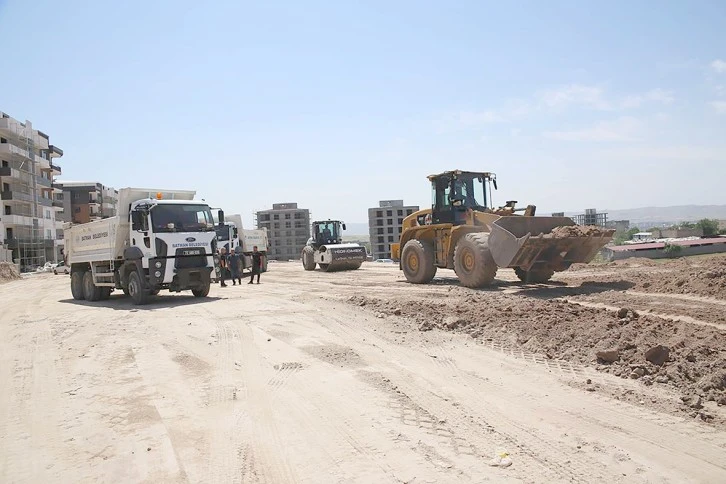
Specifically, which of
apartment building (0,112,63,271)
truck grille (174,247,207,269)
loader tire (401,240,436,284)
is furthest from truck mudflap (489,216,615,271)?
apartment building (0,112,63,271)

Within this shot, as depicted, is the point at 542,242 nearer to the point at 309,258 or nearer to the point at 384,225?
the point at 309,258

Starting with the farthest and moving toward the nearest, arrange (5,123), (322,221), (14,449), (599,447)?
1. (5,123)
2. (322,221)
3. (14,449)
4. (599,447)

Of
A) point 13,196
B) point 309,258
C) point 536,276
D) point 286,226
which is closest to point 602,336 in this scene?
point 536,276

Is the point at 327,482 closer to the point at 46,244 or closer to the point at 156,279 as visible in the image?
the point at 156,279

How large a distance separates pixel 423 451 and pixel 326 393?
1.76m

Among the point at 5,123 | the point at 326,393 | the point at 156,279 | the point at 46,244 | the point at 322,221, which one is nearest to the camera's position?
→ the point at 326,393

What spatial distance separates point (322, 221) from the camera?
92.2 ft

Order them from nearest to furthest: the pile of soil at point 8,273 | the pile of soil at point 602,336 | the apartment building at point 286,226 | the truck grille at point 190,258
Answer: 1. the pile of soil at point 602,336
2. the truck grille at point 190,258
3. the pile of soil at point 8,273
4. the apartment building at point 286,226

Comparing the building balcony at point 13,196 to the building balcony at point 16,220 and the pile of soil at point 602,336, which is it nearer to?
the building balcony at point 16,220

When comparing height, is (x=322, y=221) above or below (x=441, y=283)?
above

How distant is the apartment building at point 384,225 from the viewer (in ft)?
317

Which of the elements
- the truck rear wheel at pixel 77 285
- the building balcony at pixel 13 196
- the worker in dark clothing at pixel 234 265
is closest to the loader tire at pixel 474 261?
the worker in dark clothing at pixel 234 265

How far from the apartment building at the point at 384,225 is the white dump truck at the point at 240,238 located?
224ft

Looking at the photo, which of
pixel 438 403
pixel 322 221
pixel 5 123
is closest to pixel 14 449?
pixel 438 403
